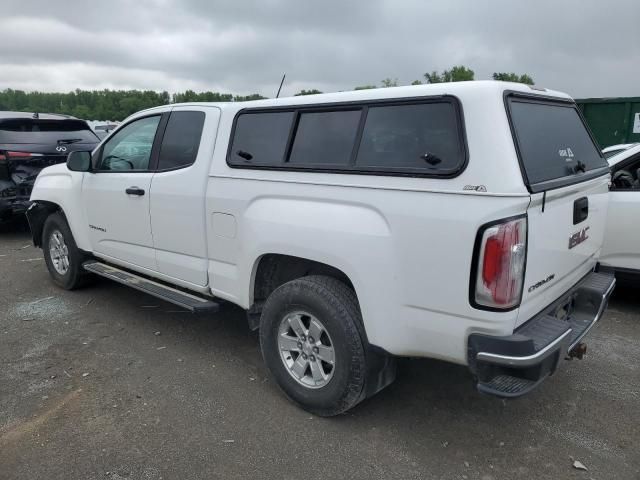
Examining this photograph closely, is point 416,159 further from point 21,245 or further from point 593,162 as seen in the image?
point 21,245

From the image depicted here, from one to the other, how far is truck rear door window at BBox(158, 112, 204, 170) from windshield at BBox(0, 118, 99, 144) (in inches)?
194

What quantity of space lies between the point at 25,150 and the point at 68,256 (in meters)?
3.29

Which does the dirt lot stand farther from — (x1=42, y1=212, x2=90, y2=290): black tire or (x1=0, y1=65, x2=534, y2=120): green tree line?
(x1=0, y1=65, x2=534, y2=120): green tree line

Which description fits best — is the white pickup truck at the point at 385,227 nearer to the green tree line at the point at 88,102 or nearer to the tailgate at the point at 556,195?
the tailgate at the point at 556,195

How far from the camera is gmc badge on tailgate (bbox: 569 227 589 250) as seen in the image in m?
3.04

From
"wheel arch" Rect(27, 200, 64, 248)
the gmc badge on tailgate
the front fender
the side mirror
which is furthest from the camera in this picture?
"wheel arch" Rect(27, 200, 64, 248)

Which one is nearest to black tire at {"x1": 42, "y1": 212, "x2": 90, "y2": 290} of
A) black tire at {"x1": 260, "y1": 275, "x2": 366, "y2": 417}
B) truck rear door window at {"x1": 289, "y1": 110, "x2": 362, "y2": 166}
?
black tire at {"x1": 260, "y1": 275, "x2": 366, "y2": 417}

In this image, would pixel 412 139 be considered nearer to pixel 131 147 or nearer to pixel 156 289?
pixel 156 289

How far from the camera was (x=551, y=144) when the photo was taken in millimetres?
3045

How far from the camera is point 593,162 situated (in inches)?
142

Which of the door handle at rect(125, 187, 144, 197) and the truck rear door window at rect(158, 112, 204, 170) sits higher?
the truck rear door window at rect(158, 112, 204, 170)

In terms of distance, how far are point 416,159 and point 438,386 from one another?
5.71 feet

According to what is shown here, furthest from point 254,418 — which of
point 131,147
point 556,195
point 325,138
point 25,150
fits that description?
point 25,150

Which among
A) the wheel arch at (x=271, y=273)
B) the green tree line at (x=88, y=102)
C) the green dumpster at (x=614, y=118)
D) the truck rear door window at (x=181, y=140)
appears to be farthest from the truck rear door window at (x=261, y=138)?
the green tree line at (x=88, y=102)
